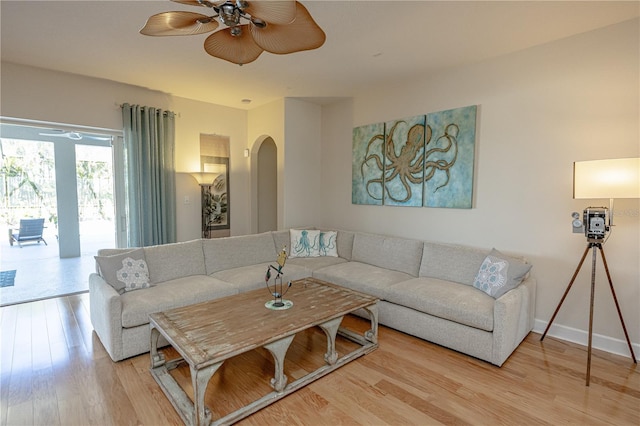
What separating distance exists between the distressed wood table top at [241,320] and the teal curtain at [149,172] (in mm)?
2431

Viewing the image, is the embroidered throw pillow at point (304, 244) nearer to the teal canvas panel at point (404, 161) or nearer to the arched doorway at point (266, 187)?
the teal canvas panel at point (404, 161)

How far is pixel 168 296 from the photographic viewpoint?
2.80 meters

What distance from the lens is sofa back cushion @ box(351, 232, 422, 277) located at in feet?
12.1

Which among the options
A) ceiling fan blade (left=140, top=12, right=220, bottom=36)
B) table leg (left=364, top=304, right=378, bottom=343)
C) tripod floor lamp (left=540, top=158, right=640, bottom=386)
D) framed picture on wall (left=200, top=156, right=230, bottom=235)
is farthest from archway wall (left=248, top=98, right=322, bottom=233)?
tripod floor lamp (left=540, top=158, right=640, bottom=386)

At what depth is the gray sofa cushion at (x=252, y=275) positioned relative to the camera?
3.28 metres

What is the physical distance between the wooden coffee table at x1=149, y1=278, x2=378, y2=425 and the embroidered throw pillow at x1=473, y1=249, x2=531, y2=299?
1.05 m

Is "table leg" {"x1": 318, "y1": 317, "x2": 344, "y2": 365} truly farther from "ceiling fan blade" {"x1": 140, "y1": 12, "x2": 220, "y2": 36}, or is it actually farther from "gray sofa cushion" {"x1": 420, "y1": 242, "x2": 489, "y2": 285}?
"ceiling fan blade" {"x1": 140, "y1": 12, "x2": 220, "y2": 36}

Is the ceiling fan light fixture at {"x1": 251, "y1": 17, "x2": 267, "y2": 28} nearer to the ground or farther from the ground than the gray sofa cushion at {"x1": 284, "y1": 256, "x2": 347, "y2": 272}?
farther from the ground

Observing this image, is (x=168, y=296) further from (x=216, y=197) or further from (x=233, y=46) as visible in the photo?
(x=216, y=197)

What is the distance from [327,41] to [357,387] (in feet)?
9.32

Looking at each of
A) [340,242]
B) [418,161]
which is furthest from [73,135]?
[418,161]

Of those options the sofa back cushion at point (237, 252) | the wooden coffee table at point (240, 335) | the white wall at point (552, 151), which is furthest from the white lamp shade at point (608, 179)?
the sofa back cushion at point (237, 252)

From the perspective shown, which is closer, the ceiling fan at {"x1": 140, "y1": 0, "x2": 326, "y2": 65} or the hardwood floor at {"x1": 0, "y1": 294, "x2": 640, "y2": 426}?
the ceiling fan at {"x1": 140, "y1": 0, "x2": 326, "y2": 65}

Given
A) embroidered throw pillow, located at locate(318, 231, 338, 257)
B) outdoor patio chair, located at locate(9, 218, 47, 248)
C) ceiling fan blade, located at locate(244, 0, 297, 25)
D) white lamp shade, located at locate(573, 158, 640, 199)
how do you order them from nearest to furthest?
ceiling fan blade, located at locate(244, 0, 297, 25) < white lamp shade, located at locate(573, 158, 640, 199) < outdoor patio chair, located at locate(9, 218, 47, 248) < embroidered throw pillow, located at locate(318, 231, 338, 257)
